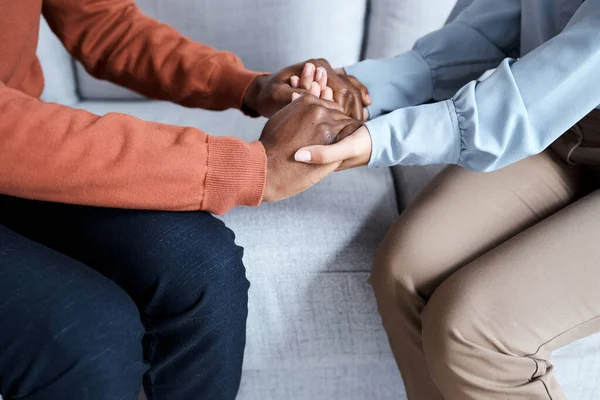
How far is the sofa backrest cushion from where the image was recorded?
4.00 feet

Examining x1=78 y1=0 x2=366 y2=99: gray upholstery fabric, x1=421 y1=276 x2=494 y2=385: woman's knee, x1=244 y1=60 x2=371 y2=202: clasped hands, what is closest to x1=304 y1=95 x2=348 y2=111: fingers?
x1=244 y1=60 x2=371 y2=202: clasped hands

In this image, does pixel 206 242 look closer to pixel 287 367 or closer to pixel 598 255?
pixel 287 367

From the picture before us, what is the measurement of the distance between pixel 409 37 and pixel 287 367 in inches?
27.9

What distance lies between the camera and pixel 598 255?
0.73 m

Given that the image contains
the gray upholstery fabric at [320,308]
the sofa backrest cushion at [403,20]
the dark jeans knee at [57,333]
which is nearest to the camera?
the dark jeans knee at [57,333]

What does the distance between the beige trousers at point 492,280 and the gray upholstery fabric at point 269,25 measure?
1.69 feet

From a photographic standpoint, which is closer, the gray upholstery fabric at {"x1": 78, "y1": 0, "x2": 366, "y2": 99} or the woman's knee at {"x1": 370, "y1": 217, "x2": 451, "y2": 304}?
the woman's knee at {"x1": 370, "y1": 217, "x2": 451, "y2": 304}

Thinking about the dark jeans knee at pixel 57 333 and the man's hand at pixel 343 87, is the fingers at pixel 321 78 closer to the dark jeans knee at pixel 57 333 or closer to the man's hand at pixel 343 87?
the man's hand at pixel 343 87

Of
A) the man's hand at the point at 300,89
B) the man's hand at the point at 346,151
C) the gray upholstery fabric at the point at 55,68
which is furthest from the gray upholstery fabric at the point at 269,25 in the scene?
the man's hand at the point at 346,151

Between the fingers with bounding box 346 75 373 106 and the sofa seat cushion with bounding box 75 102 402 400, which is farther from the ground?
the fingers with bounding box 346 75 373 106

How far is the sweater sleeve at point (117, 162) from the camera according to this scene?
0.64m

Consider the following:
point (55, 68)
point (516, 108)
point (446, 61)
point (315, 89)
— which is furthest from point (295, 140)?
point (55, 68)

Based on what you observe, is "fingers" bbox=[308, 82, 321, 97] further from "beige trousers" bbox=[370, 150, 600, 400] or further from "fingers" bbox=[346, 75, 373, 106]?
"beige trousers" bbox=[370, 150, 600, 400]

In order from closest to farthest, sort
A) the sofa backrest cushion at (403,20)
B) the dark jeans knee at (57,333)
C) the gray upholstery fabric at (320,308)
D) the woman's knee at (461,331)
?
the dark jeans knee at (57,333) → the woman's knee at (461,331) → the gray upholstery fabric at (320,308) → the sofa backrest cushion at (403,20)
